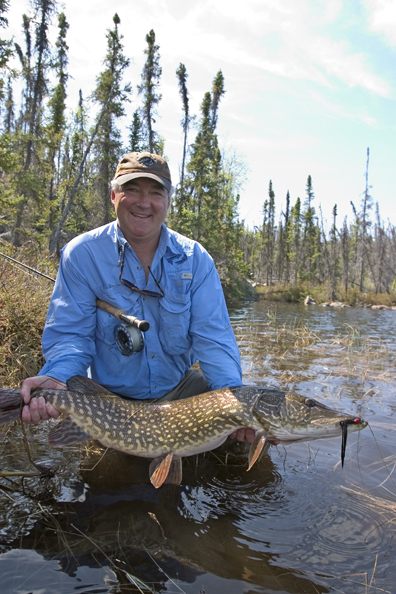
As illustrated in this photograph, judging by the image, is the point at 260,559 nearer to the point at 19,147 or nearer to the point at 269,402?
the point at 269,402

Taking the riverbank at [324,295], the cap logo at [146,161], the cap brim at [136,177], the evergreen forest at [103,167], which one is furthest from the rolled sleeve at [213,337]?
the riverbank at [324,295]

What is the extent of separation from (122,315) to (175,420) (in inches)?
37.9

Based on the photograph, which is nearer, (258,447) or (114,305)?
(258,447)

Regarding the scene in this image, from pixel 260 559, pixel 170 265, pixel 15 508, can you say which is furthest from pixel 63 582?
pixel 170 265

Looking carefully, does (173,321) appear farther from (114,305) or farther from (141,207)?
(141,207)

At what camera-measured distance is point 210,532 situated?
9.37 ft

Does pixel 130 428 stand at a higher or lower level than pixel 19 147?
lower

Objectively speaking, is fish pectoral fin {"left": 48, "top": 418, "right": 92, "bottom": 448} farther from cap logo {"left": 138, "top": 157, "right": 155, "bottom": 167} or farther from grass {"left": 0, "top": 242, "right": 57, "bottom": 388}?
cap logo {"left": 138, "top": 157, "right": 155, "bottom": 167}

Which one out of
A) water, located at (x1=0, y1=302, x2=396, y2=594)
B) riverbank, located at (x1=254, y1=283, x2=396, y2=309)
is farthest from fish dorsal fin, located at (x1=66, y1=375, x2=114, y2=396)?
riverbank, located at (x1=254, y1=283, x2=396, y2=309)

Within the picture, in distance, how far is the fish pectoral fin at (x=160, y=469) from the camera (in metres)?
2.84

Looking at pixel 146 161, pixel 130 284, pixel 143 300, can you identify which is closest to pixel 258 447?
pixel 143 300

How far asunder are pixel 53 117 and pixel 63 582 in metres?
31.0

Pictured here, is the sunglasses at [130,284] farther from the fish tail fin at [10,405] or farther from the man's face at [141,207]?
the fish tail fin at [10,405]

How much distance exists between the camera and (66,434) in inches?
113
